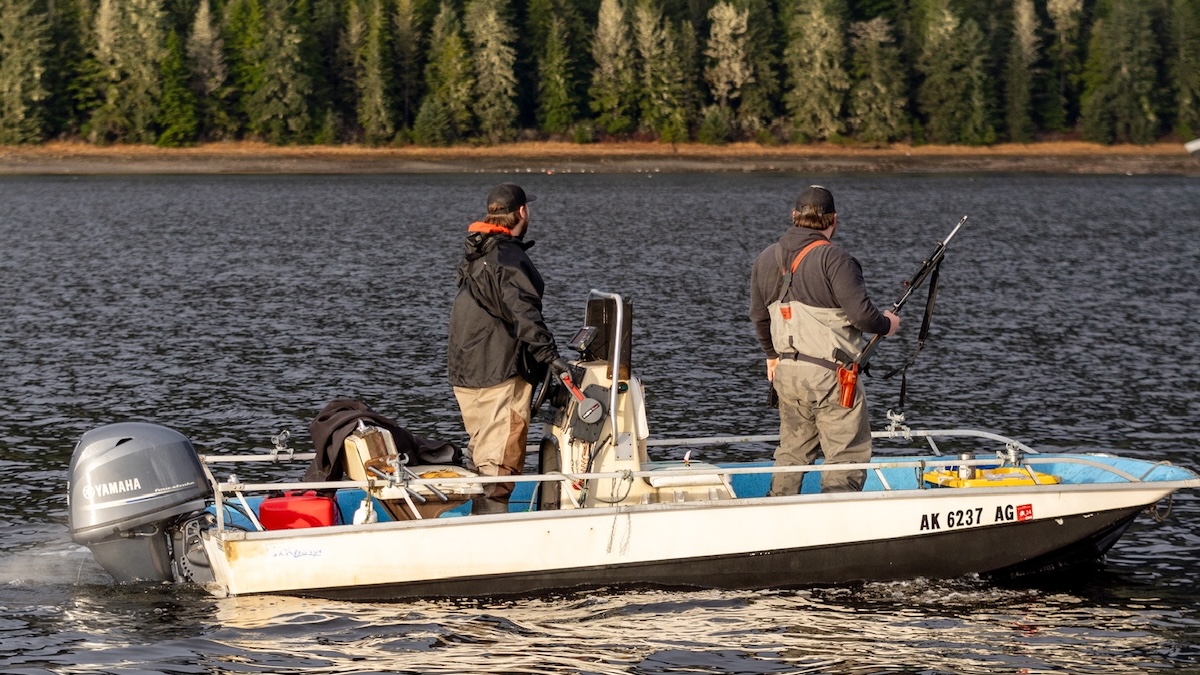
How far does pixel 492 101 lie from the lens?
101 m

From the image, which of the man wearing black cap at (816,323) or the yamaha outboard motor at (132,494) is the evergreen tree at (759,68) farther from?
the yamaha outboard motor at (132,494)

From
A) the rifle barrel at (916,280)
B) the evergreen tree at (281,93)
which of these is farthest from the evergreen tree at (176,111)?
the rifle barrel at (916,280)

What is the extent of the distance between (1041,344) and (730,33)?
8266cm

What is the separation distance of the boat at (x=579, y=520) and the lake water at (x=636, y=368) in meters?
0.24

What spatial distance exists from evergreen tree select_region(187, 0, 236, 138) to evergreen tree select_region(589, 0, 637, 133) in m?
24.6

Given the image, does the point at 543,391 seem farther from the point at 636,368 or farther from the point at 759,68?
the point at 759,68

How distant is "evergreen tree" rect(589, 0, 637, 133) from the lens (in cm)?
10319

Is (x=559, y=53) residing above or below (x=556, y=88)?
above

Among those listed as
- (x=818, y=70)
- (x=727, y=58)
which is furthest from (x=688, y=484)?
(x=727, y=58)

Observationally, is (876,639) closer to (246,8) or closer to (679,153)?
(679,153)

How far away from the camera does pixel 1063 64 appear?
108m

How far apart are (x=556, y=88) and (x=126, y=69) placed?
93.5 feet

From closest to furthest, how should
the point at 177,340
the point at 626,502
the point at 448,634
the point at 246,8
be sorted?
the point at 448,634, the point at 626,502, the point at 177,340, the point at 246,8

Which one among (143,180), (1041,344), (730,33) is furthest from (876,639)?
(730,33)
